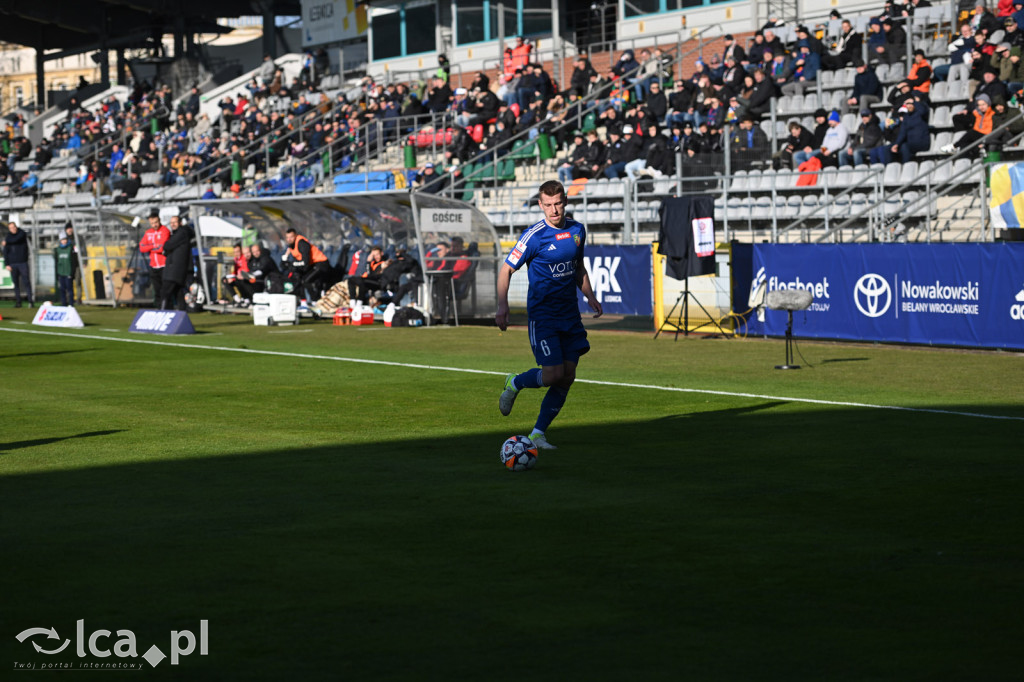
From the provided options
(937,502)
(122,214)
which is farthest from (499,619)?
(122,214)

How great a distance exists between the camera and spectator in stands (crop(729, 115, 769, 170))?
30.5 m

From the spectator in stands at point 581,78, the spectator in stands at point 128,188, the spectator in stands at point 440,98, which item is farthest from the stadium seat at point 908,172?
the spectator in stands at point 128,188

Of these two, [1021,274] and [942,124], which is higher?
[942,124]

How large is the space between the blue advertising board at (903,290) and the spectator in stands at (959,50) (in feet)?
30.5

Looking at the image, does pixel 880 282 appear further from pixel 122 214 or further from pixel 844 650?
pixel 122 214

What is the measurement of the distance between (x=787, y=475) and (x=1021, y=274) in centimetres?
1145

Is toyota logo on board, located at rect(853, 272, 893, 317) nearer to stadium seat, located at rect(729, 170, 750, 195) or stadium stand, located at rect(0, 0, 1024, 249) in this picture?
stadium stand, located at rect(0, 0, 1024, 249)

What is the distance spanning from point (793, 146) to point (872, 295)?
9033 mm

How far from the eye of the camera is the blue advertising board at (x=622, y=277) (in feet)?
89.0

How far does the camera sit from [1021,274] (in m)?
19.3

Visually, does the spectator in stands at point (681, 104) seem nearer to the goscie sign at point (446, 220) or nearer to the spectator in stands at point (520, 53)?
the goscie sign at point (446, 220)

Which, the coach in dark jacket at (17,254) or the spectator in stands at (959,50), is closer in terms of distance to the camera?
the spectator in stands at (959,50)

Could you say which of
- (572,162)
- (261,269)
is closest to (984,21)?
(572,162)

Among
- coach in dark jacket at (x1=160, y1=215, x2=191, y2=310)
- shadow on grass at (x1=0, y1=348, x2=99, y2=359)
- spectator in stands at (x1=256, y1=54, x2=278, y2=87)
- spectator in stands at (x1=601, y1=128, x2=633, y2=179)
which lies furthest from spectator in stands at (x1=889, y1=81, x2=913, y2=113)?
spectator in stands at (x1=256, y1=54, x2=278, y2=87)
